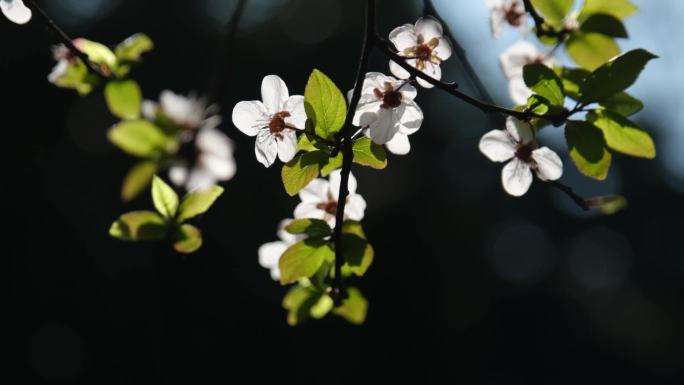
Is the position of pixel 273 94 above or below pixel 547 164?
above

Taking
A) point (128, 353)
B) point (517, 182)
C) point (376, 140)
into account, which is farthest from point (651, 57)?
point (128, 353)

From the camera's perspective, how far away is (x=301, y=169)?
2.38 feet

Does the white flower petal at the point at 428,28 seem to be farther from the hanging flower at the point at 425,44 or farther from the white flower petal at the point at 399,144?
the white flower petal at the point at 399,144

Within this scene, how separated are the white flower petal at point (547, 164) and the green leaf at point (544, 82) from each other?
81mm

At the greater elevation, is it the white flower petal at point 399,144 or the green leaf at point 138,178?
the green leaf at point 138,178

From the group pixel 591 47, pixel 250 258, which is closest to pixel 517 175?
pixel 591 47

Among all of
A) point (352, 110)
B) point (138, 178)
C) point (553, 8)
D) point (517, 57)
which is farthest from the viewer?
point (517, 57)

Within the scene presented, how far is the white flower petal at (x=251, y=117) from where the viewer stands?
76 centimetres

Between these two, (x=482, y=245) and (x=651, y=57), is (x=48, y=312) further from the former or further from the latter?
(x=651, y=57)

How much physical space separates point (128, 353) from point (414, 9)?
18.1ft

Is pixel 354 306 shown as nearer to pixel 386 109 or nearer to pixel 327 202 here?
pixel 327 202

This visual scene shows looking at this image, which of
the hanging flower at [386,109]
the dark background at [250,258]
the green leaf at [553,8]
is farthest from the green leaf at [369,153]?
the dark background at [250,258]

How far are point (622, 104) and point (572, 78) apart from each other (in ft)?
0.32

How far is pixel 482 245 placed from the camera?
36.6ft
